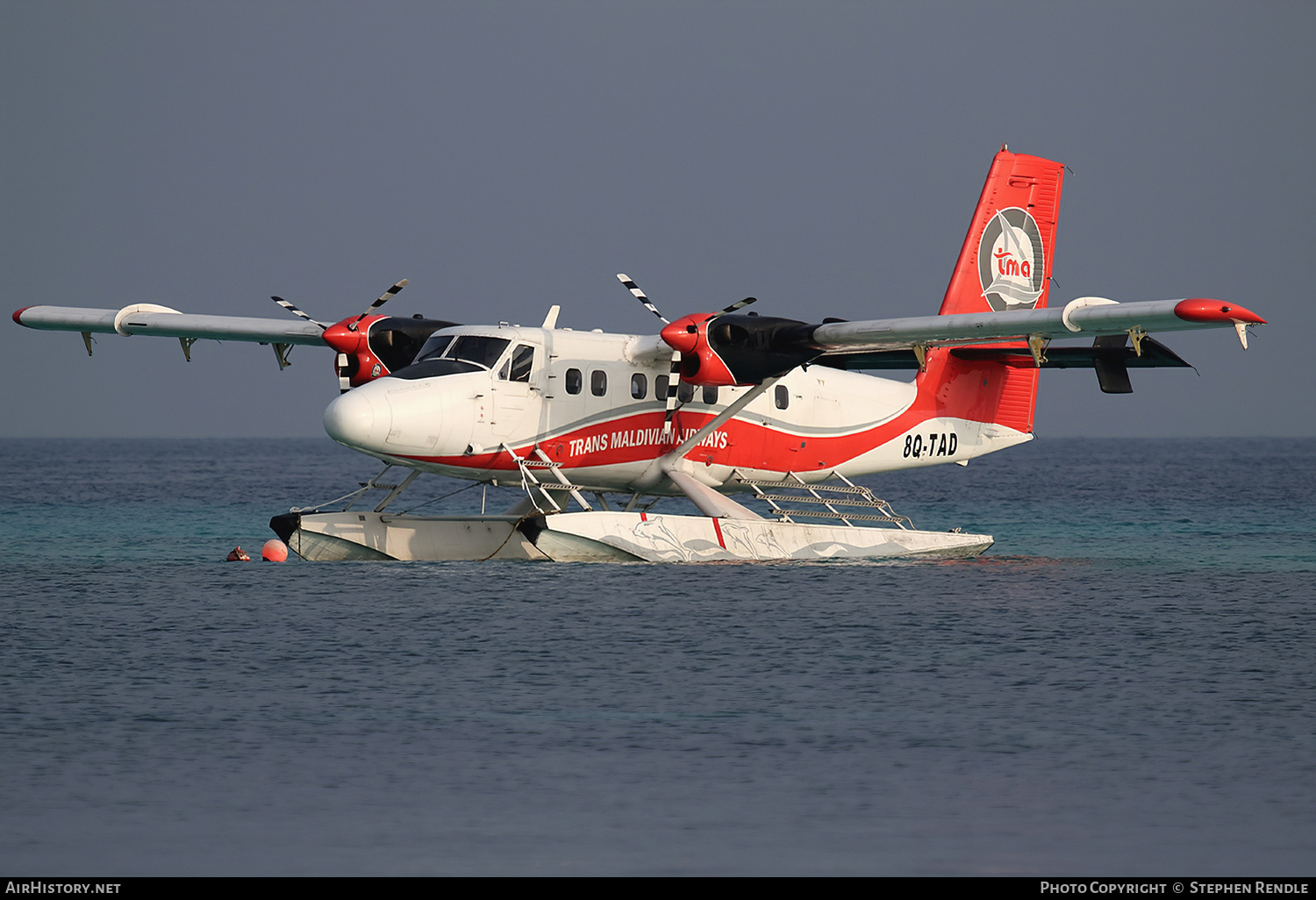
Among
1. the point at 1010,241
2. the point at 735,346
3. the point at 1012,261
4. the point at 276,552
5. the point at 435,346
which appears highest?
the point at 1010,241

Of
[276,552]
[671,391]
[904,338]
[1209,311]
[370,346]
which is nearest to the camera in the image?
[1209,311]

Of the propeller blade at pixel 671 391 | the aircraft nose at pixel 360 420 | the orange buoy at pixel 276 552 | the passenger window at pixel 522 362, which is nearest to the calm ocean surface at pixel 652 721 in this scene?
the orange buoy at pixel 276 552

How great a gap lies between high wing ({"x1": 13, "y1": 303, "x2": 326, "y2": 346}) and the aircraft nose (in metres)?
5.76

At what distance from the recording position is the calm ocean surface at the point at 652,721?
282 inches

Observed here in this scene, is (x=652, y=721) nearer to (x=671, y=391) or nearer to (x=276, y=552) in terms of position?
(x=671, y=391)

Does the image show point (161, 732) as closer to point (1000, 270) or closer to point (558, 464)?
point (558, 464)

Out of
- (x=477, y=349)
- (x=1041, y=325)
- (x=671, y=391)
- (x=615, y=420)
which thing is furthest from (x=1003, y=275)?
(x=477, y=349)

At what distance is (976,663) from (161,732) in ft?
23.6

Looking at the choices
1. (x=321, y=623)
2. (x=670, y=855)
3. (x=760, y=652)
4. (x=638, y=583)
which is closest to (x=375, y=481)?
(x=638, y=583)

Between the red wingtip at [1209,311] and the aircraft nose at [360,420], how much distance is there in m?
9.91

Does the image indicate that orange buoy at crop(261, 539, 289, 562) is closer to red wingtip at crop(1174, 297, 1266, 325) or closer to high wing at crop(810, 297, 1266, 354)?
high wing at crop(810, 297, 1266, 354)

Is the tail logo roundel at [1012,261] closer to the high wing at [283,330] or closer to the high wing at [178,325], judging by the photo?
the high wing at [283,330]

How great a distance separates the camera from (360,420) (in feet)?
58.1

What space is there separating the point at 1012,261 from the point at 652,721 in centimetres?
1702
